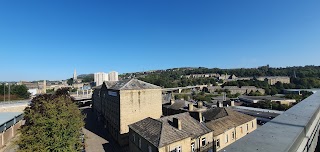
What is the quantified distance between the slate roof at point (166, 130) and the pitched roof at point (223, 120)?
6.91ft

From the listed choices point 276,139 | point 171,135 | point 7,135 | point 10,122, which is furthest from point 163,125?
point 10,122

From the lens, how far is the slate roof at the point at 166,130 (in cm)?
1808

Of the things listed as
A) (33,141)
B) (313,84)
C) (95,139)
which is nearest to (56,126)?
(33,141)

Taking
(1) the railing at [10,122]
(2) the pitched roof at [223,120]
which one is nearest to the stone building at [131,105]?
(2) the pitched roof at [223,120]

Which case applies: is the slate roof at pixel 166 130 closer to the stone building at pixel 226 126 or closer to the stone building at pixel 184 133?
the stone building at pixel 184 133

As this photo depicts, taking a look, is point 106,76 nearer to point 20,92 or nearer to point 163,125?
point 20,92

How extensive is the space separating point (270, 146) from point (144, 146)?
18221 mm

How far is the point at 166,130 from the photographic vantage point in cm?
1908

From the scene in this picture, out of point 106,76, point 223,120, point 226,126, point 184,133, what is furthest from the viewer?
point 106,76

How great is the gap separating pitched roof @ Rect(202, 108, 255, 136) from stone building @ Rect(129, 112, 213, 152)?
196 cm

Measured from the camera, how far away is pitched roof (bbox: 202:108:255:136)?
2361 cm

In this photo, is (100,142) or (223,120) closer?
(223,120)

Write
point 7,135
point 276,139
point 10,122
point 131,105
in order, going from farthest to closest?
point 10,122 → point 7,135 → point 131,105 → point 276,139

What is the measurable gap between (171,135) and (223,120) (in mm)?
10100
